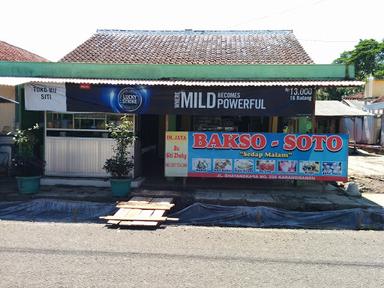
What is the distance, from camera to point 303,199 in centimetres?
952

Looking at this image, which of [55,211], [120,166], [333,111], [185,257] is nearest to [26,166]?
[55,211]

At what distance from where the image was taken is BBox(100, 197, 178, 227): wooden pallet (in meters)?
7.72

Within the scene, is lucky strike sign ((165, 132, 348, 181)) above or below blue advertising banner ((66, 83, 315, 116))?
below

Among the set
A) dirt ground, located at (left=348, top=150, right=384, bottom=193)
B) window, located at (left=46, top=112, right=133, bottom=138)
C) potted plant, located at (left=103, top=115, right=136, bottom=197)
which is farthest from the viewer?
dirt ground, located at (left=348, top=150, right=384, bottom=193)

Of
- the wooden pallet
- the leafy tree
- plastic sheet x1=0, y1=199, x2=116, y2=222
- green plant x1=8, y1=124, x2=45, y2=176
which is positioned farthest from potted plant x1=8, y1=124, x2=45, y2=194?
the leafy tree

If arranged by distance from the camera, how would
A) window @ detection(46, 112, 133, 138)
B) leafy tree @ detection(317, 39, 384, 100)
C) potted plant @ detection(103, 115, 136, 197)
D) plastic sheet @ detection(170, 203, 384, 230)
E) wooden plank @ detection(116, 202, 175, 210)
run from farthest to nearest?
1. leafy tree @ detection(317, 39, 384, 100)
2. window @ detection(46, 112, 133, 138)
3. potted plant @ detection(103, 115, 136, 197)
4. wooden plank @ detection(116, 202, 175, 210)
5. plastic sheet @ detection(170, 203, 384, 230)

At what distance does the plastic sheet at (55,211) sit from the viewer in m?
8.42

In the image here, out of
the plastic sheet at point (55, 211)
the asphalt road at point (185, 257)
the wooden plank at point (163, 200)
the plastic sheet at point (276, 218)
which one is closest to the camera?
the asphalt road at point (185, 257)

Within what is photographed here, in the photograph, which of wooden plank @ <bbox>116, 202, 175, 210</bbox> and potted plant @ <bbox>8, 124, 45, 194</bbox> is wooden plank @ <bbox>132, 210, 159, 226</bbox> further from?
potted plant @ <bbox>8, 124, 45, 194</bbox>

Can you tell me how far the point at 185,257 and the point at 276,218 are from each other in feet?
10.3

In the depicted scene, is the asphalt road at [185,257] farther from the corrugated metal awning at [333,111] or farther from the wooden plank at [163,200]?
the corrugated metal awning at [333,111]

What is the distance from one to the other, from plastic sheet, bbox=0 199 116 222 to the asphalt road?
54 cm

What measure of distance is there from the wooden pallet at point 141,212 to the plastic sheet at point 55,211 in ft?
1.35

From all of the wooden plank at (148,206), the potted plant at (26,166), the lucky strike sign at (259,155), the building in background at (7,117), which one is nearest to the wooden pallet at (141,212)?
the wooden plank at (148,206)
